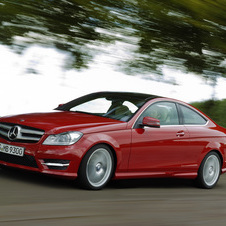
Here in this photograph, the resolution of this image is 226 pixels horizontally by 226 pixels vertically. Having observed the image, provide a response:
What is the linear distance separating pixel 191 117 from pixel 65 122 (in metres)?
2.69

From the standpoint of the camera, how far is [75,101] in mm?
8492

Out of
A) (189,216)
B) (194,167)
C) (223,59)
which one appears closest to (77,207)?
(189,216)

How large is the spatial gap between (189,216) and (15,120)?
2788 millimetres

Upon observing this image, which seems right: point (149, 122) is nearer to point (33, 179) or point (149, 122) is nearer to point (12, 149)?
point (33, 179)

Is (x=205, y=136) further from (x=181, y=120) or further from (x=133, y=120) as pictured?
(x=133, y=120)

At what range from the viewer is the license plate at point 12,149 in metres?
6.63

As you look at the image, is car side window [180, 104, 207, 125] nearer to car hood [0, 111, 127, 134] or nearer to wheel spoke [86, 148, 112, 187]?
car hood [0, 111, 127, 134]

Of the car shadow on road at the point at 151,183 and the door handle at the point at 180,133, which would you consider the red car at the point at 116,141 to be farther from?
the car shadow on road at the point at 151,183

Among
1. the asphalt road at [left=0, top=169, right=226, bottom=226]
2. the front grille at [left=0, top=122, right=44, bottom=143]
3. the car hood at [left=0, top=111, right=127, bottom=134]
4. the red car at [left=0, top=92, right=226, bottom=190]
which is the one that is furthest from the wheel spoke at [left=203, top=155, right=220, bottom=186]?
the front grille at [left=0, top=122, right=44, bottom=143]

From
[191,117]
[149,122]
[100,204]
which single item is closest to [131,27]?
[191,117]

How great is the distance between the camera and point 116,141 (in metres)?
6.92

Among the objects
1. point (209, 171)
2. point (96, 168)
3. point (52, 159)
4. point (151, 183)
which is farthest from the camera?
point (209, 171)

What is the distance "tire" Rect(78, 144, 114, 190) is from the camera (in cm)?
660

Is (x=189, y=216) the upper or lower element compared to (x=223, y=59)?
lower
